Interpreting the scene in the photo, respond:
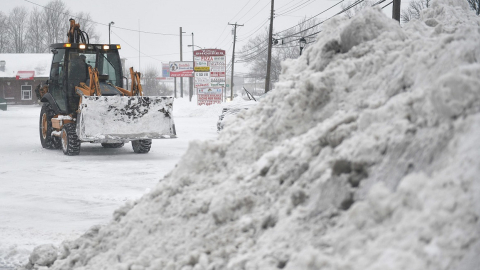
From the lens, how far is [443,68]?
9.45 feet

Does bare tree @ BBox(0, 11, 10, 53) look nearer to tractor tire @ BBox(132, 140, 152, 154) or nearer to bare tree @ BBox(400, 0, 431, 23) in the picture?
bare tree @ BBox(400, 0, 431, 23)

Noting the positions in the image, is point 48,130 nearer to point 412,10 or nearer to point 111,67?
point 111,67

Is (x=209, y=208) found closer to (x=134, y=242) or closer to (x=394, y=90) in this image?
(x=134, y=242)

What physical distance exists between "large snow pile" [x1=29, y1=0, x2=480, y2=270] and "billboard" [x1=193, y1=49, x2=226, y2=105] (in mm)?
35151

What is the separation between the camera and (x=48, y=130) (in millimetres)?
13625

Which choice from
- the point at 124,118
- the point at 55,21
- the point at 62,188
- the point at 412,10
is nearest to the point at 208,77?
the point at 412,10

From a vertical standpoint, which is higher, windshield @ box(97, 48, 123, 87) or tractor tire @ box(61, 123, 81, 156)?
windshield @ box(97, 48, 123, 87)

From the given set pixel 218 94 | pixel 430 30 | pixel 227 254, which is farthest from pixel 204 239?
pixel 218 94

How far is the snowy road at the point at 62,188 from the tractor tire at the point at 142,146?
0.18 metres

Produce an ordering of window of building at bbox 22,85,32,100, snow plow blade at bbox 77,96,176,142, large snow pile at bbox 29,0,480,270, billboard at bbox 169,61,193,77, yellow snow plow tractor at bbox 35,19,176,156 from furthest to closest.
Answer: billboard at bbox 169,61,193,77 → window of building at bbox 22,85,32,100 → yellow snow plow tractor at bbox 35,19,176,156 → snow plow blade at bbox 77,96,176,142 → large snow pile at bbox 29,0,480,270

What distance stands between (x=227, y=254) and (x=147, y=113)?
31.3 feet

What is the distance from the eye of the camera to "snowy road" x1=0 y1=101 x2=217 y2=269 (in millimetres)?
5461

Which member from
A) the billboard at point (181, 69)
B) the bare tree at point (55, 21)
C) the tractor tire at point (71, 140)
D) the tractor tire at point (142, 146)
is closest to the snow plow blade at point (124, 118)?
the tractor tire at point (71, 140)

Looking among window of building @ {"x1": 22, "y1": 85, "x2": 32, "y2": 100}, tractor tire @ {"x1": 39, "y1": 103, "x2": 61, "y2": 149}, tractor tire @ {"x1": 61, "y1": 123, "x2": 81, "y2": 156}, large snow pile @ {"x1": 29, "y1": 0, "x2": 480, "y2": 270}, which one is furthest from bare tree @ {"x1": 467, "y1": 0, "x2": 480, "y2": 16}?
window of building @ {"x1": 22, "y1": 85, "x2": 32, "y2": 100}
